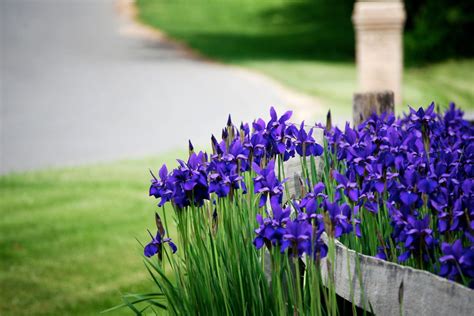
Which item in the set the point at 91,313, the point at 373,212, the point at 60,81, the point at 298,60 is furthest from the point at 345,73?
the point at 373,212

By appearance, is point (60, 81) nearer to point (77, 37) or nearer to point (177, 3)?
point (77, 37)

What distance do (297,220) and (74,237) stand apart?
4.57m

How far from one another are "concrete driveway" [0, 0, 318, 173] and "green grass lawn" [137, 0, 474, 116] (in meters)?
0.95

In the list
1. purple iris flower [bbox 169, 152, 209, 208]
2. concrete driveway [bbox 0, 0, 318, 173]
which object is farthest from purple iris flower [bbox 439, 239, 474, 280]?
concrete driveway [bbox 0, 0, 318, 173]

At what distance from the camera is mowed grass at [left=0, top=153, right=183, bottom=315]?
5.51 m

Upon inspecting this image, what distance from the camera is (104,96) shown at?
1354cm

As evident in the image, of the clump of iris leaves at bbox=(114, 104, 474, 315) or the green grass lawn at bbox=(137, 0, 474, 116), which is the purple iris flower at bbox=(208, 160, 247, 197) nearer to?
the clump of iris leaves at bbox=(114, 104, 474, 315)

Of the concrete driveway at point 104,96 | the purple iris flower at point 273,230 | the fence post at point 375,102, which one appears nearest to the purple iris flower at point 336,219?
the purple iris flower at point 273,230

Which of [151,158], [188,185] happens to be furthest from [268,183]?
[151,158]

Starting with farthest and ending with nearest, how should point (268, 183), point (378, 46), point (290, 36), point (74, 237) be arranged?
point (290, 36) < point (378, 46) < point (74, 237) < point (268, 183)

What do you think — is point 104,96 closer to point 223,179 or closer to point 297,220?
point 223,179

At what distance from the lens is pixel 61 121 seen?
11969mm

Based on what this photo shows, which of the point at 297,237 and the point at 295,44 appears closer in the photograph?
the point at 297,237

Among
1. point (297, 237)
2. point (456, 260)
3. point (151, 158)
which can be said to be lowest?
point (151, 158)
